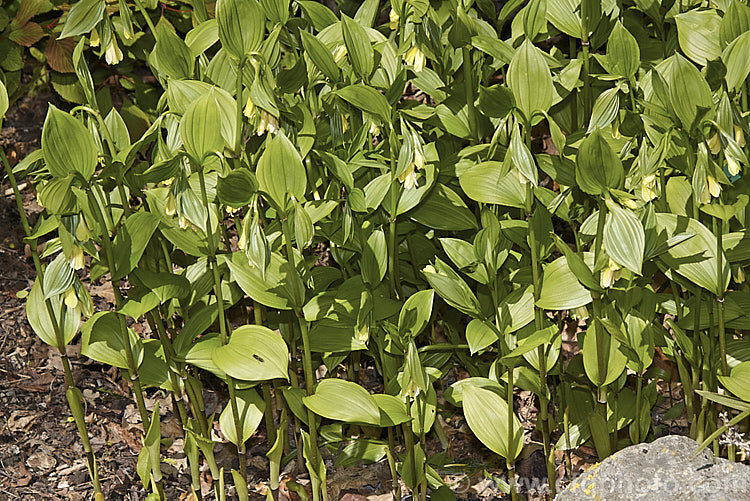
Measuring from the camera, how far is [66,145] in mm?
1896

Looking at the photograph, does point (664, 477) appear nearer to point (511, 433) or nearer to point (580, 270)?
point (511, 433)

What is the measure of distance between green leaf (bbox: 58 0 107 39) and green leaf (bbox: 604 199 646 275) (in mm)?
1374

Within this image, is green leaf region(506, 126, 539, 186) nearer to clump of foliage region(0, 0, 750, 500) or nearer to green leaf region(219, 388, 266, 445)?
clump of foliage region(0, 0, 750, 500)

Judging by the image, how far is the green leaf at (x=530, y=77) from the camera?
1.96 m

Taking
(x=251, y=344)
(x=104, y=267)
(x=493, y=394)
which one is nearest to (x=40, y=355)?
(x=104, y=267)

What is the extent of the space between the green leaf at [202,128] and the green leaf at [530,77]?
0.71m

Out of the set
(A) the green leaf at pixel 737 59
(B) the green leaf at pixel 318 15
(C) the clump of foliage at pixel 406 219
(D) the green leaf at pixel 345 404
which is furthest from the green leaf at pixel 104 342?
(A) the green leaf at pixel 737 59

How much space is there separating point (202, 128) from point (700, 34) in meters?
1.37

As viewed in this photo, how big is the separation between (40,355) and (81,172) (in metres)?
1.27

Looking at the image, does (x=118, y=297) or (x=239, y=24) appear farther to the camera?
(x=118, y=297)

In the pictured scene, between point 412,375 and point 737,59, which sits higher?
point 737,59

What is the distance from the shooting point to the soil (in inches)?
102

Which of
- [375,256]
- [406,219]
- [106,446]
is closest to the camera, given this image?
[375,256]

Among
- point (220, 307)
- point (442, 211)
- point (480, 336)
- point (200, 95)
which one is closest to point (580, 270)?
point (480, 336)
